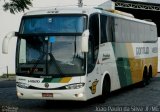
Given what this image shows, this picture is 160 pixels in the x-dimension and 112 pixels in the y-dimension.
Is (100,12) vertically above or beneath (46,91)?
above

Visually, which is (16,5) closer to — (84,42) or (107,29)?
(107,29)

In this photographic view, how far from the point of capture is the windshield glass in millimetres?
13914

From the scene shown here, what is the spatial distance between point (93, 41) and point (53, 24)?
55.1 inches

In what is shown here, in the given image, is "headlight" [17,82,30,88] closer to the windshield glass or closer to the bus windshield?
the bus windshield

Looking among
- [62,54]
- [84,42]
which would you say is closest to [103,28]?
[62,54]

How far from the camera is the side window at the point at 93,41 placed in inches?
558

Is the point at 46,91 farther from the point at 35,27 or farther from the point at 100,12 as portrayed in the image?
the point at 100,12

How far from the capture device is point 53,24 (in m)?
14.1

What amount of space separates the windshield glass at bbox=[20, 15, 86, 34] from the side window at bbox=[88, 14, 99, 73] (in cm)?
48

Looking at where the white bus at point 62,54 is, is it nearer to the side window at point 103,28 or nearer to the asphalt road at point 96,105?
the side window at point 103,28

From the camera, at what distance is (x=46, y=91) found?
44.6ft

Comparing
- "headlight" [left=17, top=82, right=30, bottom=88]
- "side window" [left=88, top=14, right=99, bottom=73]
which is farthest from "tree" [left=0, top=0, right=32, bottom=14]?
"headlight" [left=17, top=82, right=30, bottom=88]

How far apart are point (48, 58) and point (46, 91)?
100 centimetres

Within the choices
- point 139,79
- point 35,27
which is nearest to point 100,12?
point 35,27
